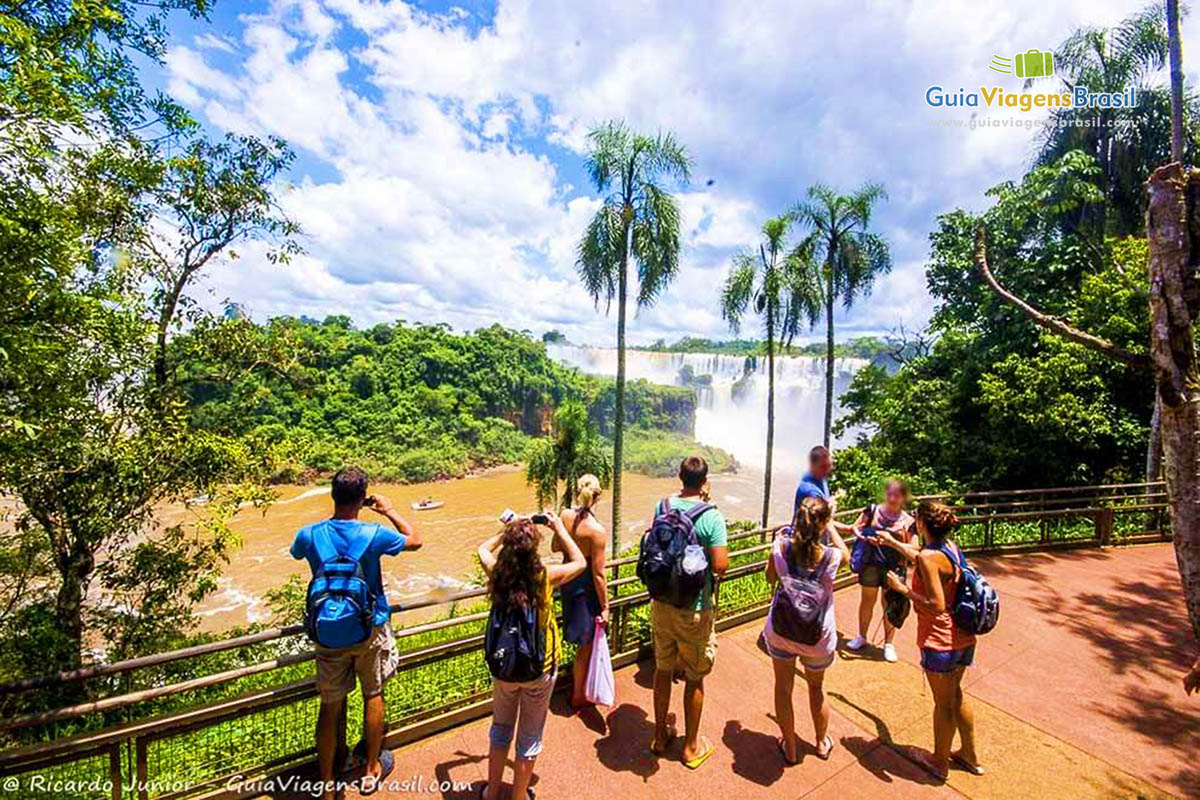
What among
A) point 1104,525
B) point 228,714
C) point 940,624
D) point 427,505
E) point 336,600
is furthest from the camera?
point 427,505

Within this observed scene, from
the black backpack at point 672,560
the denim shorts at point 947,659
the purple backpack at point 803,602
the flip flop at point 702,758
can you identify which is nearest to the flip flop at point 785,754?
the flip flop at point 702,758

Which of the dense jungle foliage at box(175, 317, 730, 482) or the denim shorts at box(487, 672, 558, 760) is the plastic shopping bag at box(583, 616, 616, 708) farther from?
the dense jungle foliage at box(175, 317, 730, 482)

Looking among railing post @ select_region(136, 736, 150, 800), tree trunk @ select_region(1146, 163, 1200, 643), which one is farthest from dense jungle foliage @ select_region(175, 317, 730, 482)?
tree trunk @ select_region(1146, 163, 1200, 643)

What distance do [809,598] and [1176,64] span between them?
5.58 m

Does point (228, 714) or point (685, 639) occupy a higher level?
point (685, 639)

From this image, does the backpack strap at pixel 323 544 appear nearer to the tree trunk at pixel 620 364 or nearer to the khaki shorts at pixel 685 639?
the khaki shorts at pixel 685 639

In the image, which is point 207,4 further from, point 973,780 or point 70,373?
point 973,780

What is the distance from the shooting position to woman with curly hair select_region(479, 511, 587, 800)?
7.61ft

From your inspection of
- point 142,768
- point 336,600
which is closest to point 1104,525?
point 336,600

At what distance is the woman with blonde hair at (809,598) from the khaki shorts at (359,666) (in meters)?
2.16

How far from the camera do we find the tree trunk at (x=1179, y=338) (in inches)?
99.7

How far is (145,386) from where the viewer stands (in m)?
5.30

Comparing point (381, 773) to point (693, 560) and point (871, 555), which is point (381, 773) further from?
point (871, 555)

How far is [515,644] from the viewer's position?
229cm
